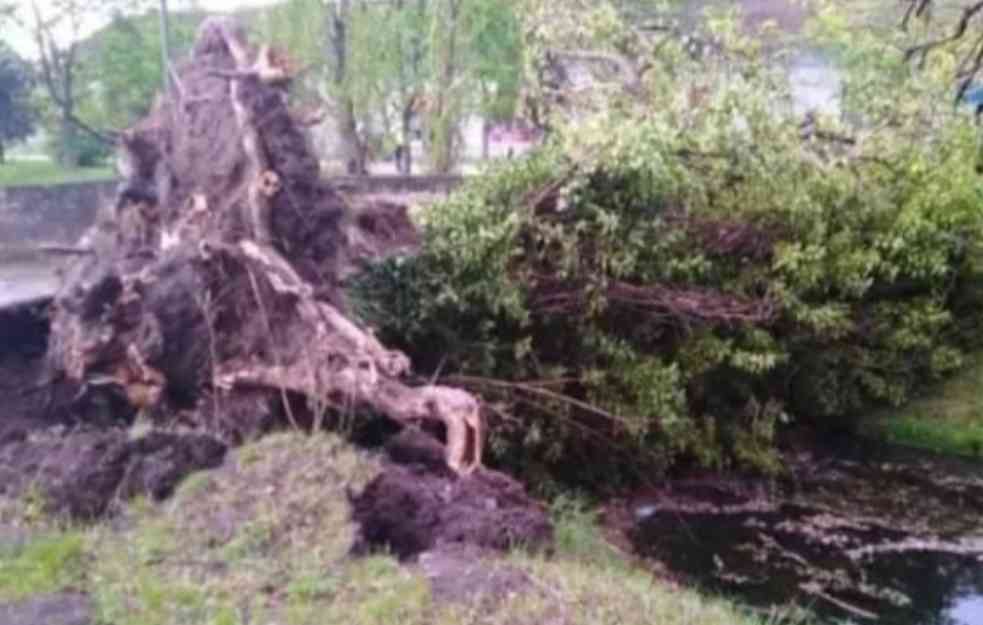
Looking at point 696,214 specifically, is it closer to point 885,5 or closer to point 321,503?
point 321,503

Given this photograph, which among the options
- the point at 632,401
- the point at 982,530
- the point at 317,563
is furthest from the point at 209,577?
the point at 982,530

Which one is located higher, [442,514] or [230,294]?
[230,294]

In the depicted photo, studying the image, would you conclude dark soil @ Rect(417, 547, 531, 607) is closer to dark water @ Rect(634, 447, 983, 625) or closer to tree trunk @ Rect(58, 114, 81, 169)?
dark water @ Rect(634, 447, 983, 625)

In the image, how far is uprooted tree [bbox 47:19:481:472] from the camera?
6.41 metres

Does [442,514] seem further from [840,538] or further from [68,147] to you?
[68,147]

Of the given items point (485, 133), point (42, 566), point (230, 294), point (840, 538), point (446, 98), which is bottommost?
point (840, 538)

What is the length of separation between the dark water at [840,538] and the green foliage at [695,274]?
52cm

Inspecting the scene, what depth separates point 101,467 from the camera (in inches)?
211

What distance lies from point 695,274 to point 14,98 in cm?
1318

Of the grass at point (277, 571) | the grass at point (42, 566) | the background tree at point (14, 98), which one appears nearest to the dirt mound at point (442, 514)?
the grass at point (277, 571)

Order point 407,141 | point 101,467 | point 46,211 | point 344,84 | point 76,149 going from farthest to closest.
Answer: point 76,149, point 407,141, point 344,84, point 46,211, point 101,467

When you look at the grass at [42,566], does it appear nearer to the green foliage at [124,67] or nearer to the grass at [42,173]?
the grass at [42,173]

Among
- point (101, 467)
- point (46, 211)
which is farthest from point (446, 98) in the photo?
point (101, 467)

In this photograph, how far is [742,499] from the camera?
28.9 ft
